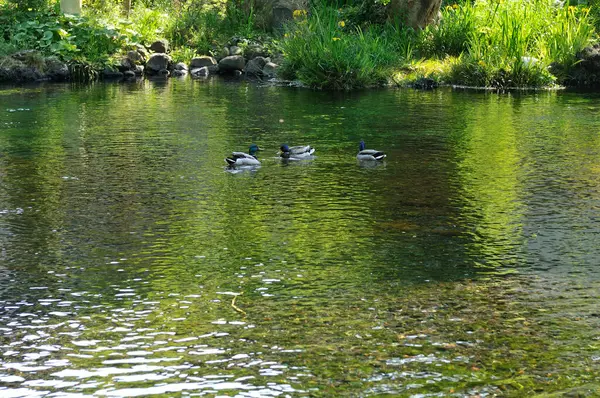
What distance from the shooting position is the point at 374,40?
2667cm

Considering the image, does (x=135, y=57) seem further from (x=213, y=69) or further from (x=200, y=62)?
(x=213, y=69)

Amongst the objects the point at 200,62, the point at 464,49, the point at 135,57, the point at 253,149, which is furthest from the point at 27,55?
the point at 253,149

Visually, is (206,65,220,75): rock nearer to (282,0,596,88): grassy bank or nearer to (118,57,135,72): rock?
(118,57,135,72): rock

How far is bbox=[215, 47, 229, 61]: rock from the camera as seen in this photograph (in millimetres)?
31516

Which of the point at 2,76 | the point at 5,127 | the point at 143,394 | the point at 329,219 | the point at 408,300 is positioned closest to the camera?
the point at 143,394

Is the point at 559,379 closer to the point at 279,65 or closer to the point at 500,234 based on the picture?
the point at 500,234

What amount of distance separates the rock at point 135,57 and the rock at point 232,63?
8.19 feet

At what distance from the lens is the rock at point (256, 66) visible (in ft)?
97.8

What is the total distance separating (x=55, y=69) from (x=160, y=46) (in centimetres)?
459

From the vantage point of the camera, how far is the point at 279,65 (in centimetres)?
2833

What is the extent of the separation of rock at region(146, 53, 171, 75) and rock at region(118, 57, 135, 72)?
611 millimetres

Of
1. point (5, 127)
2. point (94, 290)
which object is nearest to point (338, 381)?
point (94, 290)

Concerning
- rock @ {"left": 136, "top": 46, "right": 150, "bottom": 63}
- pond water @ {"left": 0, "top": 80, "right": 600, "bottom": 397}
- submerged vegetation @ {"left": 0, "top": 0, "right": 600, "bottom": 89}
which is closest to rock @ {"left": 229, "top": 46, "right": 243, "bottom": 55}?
submerged vegetation @ {"left": 0, "top": 0, "right": 600, "bottom": 89}

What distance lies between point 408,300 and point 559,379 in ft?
5.66
